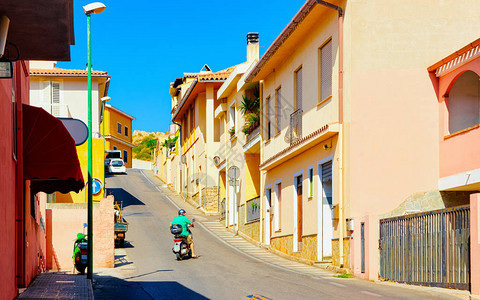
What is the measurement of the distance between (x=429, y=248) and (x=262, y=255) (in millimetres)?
12144

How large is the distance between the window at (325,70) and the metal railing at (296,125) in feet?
8.07

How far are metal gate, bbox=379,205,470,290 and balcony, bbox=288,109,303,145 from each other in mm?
8146

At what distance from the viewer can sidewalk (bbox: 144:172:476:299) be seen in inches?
595

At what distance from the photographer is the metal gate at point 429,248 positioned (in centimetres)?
1477

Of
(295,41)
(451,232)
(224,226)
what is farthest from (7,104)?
(224,226)

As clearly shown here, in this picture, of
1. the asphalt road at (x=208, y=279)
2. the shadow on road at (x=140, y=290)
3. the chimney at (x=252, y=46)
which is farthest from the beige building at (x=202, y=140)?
the shadow on road at (x=140, y=290)

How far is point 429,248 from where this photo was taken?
16219mm

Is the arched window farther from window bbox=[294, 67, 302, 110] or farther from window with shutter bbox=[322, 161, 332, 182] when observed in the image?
window bbox=[294, 67, 302, 110]

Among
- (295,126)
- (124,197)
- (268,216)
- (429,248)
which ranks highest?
(295,126)

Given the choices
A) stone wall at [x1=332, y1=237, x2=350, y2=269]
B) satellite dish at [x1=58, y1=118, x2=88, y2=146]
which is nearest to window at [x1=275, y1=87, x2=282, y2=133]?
satellite dish at [x1=58, y1=118, x2=88, y2=146]

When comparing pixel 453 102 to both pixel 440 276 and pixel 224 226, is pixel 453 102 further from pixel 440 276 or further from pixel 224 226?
pixel 224 226

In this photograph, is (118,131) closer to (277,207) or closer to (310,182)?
(277,207)

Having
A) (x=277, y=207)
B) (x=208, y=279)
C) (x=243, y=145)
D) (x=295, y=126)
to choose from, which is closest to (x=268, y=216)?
(x=277, y=207)

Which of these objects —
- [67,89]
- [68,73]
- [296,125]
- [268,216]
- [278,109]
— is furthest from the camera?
[67,89]
